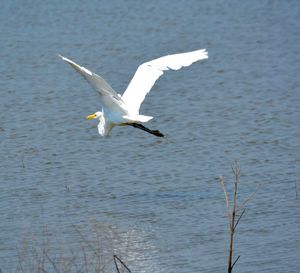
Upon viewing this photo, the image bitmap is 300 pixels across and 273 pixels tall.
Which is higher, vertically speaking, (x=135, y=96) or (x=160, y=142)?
(x=135, y=96)

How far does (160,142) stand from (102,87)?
3050 mm

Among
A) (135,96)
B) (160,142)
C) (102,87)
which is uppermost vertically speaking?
(102,87)

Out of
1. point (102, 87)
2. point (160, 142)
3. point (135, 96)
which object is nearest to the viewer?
point (102, 87)

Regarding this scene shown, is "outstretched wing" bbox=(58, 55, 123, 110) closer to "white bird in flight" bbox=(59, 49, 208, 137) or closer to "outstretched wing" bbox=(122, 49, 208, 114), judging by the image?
"white bird in flight" bbox=(59, 49, 208, 137)

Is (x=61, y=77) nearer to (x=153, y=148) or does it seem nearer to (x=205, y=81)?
(x=205, y=81)

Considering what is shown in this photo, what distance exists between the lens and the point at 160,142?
1079 centimetres

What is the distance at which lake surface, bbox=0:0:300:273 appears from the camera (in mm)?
7621

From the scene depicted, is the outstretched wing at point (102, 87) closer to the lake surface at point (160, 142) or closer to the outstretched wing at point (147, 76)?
the outstretched wing at point (147, 76)

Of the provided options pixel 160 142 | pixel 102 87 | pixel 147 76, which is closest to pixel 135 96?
pixel 147 76

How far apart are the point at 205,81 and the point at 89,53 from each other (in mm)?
2916

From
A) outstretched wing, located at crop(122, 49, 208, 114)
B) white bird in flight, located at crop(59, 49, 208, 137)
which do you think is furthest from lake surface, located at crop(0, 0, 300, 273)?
outstretched wing, located at crop(122, 49, 208, 114)

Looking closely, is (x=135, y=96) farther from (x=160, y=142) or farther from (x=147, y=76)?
(x=160, y=142)

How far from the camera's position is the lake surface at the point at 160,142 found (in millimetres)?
7621

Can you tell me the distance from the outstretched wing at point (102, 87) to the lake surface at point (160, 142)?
1.01m
